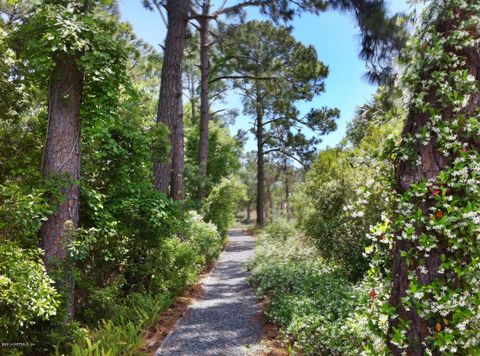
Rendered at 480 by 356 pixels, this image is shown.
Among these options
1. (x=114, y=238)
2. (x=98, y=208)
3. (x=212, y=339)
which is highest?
(x=98, y=208)

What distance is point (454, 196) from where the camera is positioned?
2.23 meters

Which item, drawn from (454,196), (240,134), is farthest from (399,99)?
(240,134)

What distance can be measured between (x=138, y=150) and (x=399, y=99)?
4.52 metres

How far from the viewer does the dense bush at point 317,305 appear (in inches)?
130

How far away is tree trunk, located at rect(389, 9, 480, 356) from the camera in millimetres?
2260

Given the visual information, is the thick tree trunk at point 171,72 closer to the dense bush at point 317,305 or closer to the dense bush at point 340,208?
the dense bush at point 317,305

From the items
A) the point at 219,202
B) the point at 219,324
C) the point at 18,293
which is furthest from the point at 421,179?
the point at 219,202

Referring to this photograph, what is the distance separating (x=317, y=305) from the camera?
215 inches

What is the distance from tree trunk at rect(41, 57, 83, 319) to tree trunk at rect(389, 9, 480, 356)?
152 inches

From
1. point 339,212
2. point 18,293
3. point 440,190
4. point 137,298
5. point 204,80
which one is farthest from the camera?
point 204,80

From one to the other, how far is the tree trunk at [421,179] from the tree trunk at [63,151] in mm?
3863

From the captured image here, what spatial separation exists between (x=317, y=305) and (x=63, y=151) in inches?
168

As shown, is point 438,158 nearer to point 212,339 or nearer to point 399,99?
point 399,99

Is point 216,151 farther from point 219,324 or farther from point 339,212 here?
point 219,324
